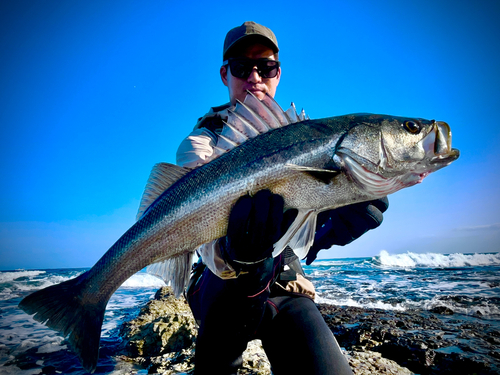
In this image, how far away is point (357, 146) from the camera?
2008 mm

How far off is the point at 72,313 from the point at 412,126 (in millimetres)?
3358

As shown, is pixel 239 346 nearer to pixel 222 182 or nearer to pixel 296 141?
pixel 222 182

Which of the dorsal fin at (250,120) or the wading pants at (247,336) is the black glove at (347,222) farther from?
the dorsal fin at (250,120)

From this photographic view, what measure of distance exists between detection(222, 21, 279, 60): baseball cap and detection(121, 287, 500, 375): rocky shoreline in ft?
16.1

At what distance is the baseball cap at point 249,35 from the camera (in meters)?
3.70

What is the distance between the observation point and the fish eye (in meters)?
2.00

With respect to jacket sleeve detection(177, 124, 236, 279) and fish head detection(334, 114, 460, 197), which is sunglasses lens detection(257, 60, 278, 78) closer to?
jacket sleeve detection(177, 124, 236, 279)

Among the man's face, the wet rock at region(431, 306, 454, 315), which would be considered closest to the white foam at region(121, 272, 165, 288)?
the wet rock at region(431, 306, 454, 315)

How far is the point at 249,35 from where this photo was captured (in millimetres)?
3684

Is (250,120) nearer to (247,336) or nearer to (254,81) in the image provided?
(254,81)

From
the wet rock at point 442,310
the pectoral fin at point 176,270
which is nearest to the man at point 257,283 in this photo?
the pectoral fin at point 176,270

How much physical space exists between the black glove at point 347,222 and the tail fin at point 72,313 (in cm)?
236

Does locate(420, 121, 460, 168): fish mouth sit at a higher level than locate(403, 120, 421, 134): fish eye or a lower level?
lower

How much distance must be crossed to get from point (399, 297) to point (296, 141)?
11.0 m
